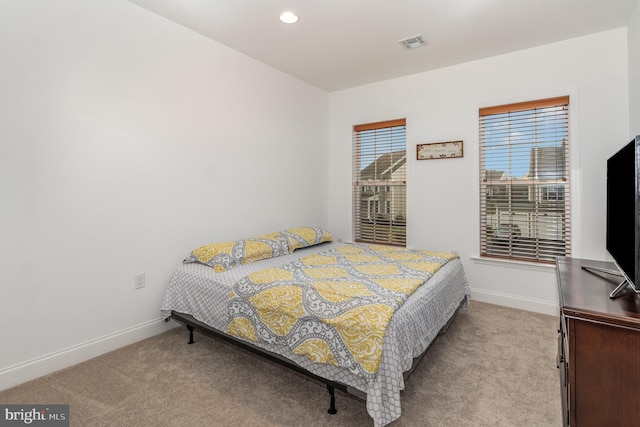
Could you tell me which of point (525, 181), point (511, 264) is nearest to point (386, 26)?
point (525, 181)

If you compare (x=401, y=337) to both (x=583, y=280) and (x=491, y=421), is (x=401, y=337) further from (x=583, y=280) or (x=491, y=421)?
(x=583, y=280)

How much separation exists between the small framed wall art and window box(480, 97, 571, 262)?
0.88ft

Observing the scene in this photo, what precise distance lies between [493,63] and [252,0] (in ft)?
8.48

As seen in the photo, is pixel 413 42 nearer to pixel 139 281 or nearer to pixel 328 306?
pixel 328 306

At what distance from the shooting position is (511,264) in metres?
3.46

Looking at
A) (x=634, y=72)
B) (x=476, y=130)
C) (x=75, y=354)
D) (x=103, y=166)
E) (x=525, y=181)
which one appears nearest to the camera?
(x=75, y=354)

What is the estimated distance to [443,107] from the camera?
3.81 m

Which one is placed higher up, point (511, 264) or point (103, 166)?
point (103, 166)

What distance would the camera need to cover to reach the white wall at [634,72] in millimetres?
2520

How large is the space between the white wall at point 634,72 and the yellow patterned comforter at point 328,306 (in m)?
1.94

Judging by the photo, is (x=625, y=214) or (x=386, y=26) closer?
(x=625, y=214)

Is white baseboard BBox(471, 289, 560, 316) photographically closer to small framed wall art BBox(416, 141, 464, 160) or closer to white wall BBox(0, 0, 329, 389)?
small framed wall art BBox(416, 141, 464, 160)

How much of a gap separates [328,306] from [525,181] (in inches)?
109

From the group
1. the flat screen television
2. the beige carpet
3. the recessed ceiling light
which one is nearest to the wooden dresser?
the flat screen television
